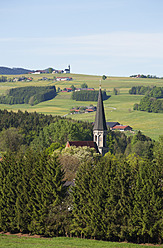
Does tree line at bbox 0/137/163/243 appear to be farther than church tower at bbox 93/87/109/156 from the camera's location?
No

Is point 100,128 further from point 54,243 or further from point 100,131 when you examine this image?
point 54,243

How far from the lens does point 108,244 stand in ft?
178

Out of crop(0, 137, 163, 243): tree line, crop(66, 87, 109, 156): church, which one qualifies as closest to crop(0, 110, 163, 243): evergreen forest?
crop(0, 137, 163, 243): tree line

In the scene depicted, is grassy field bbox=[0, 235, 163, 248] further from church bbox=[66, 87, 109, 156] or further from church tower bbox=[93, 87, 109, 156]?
church tower bbox=[93, 87, 109, 156]

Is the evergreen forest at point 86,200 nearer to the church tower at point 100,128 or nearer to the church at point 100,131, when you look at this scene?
the church at point 100,131

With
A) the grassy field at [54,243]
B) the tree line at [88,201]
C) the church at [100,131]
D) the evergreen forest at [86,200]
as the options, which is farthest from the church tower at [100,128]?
the grassy field at [54,243]

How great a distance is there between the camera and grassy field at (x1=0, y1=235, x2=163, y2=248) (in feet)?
172

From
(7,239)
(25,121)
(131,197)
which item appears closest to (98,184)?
(131,197)

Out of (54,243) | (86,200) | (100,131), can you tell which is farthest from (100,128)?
(54,243)

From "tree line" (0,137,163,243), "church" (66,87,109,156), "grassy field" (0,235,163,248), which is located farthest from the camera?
"church" (66,87,109,156)

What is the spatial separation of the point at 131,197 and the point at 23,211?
1329 centimetres

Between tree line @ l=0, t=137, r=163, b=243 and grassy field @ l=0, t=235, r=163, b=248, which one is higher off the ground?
tree line @ l=0, t=137, r=163, b=243

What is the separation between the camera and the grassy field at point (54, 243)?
52281 mm

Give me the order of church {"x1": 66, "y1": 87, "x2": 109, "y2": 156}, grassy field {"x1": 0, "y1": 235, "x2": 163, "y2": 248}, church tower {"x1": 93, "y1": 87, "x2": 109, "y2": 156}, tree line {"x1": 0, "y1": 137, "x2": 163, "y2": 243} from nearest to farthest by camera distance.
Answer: grassy field {"x1": 0, "y1": 235, "x2": 163, "y2": 248}
tree line {"x1": 0, "y1": 137, "x2": 163, "y2": 243}
church {"x1": 66, "y1": 87, "x2": 109, "y2": 156}
church tower {"x1": 93, "y1": 87, "x2": 109, "y2": 156}
